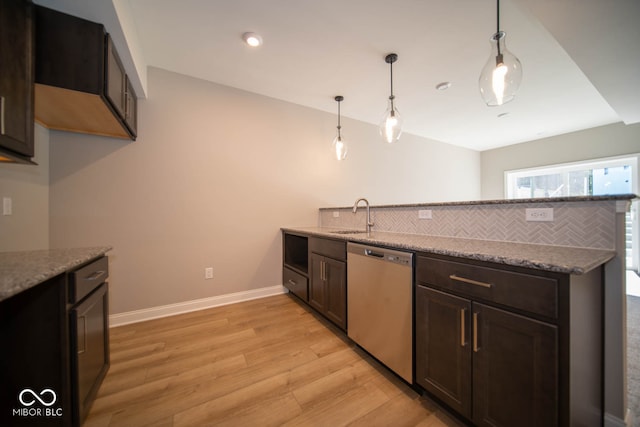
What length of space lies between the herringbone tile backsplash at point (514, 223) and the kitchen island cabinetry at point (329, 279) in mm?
635

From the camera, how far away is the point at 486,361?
3.32ft

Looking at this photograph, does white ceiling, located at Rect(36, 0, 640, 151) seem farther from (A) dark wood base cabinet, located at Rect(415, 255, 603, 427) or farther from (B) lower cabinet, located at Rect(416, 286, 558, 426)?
(B) lower cabinet, located at Rect(416, 286, 558, 426)

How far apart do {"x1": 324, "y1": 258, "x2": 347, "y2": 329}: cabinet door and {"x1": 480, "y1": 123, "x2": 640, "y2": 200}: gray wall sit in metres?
5.45

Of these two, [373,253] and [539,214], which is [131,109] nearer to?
[373,253]

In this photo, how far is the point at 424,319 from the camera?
4.17 feet

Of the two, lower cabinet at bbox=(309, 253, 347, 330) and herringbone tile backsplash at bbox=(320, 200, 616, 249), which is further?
lower cabinet at bbox=(309, 253, 347, 330)

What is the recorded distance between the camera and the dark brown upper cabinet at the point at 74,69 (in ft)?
4.42

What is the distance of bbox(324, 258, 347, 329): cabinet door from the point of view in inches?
74.8

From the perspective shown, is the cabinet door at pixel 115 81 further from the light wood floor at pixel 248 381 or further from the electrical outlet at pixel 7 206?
the light wood floor at pixel 248 381

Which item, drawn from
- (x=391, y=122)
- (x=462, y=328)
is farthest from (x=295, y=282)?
(x=391, y=122)

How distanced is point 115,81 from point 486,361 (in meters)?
2.82

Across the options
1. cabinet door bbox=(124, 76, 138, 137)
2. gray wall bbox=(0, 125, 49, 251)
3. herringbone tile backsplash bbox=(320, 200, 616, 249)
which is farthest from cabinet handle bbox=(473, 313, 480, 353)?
gray wall bbox=(0, 125, 49, 251)

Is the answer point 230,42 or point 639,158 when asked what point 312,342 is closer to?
point 230,42

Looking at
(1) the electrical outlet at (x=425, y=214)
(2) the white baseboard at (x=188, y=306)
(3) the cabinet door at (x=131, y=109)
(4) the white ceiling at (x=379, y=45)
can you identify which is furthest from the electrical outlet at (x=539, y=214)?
(3) the cabinet door at (x=131, y=109)
